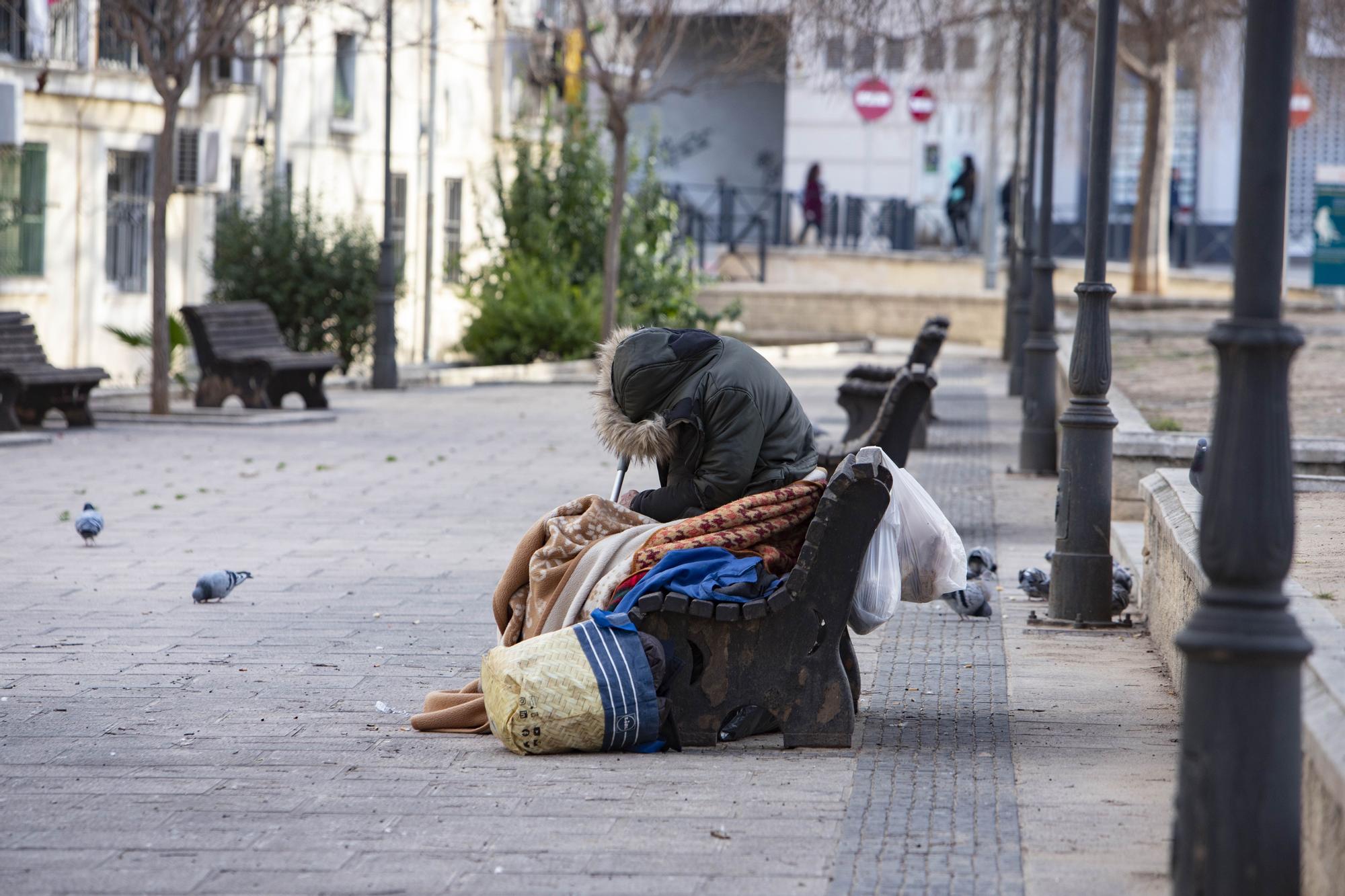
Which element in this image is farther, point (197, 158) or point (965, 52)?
point (965, 52)

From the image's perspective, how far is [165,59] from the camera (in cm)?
1592

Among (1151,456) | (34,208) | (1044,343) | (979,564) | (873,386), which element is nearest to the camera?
(979,564)

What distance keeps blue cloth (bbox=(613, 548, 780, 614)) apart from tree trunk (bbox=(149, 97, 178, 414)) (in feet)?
36.5

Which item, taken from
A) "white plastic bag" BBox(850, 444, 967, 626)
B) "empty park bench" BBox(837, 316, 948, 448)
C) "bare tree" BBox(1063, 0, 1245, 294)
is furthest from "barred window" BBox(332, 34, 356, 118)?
"white plastic bag" BBox(850, 444, 967, 626)

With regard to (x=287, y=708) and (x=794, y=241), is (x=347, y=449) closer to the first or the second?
(x=287, y=708)

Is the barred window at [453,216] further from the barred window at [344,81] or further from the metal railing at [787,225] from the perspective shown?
the metal railing at [787,225]

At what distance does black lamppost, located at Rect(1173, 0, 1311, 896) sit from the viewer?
341 cm

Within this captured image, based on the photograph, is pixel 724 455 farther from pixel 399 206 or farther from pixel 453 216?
pixel 453 216

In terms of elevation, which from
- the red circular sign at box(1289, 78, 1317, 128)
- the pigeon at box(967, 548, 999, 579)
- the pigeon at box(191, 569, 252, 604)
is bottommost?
the pigeon at box(191, 569, 252, 604)

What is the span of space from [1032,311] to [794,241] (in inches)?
1121

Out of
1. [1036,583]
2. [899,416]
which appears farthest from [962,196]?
[1036,583]

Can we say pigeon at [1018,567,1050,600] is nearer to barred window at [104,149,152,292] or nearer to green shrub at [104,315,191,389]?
green shrub at [104,315,191,389]

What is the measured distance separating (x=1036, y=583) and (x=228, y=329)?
10.6 meters

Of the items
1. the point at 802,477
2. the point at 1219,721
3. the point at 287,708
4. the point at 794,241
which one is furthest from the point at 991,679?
the point at 794,241
